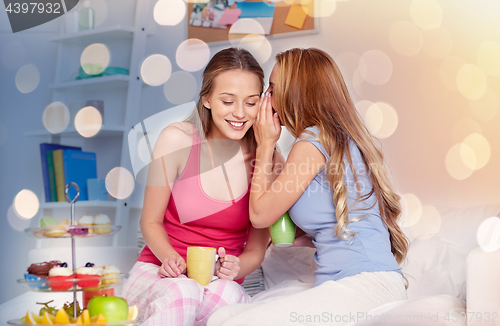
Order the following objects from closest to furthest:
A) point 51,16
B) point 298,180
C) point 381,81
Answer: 1. point 298,180
2. point 381,81
3. point 51,16

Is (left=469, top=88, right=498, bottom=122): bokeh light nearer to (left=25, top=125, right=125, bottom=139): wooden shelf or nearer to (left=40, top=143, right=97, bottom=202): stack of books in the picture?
(left=25, top=125, right=125, bottom=139): wooden shelf

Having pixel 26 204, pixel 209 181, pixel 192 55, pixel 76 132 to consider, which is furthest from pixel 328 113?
pixel 26 204

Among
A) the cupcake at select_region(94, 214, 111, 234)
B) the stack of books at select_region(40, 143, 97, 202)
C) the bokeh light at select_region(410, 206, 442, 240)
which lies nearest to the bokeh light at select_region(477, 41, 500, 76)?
the bokeh light at select_region(410, 206, 442, 240)

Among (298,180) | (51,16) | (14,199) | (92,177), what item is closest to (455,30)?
(298,180)

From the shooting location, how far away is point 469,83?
5.28 ft

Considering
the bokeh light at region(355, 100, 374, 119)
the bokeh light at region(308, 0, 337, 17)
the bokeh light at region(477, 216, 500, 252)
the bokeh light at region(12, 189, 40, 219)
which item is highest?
the bokeh light at region(308, 0, 337, 17)

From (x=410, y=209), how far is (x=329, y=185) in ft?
2.16

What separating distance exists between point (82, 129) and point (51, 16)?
0.67m

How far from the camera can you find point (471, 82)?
1.61 m

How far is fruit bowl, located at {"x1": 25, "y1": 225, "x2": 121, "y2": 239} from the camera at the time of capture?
0.73m

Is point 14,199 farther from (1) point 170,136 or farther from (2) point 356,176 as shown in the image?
(2) point 356,176

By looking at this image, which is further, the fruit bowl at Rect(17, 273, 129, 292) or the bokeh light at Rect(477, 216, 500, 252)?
the bokeh light at Rect(477, 216, 500, 252)

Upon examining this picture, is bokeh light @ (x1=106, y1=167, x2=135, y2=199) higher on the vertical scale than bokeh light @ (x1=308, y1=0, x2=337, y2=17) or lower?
lower

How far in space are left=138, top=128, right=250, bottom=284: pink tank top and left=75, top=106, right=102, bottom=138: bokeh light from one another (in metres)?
1.07
